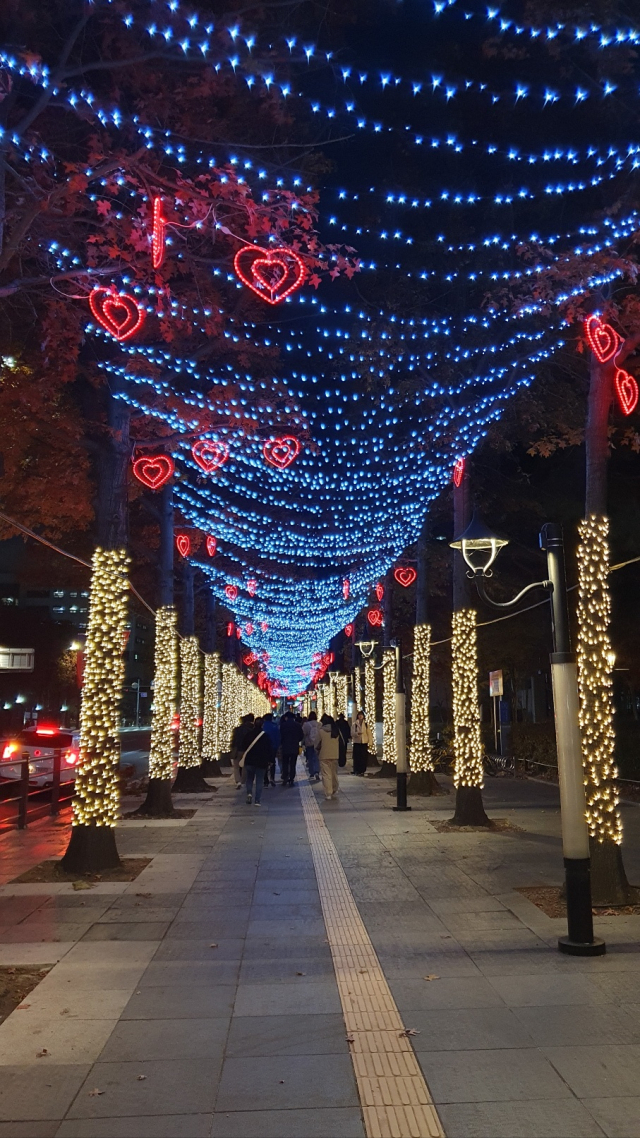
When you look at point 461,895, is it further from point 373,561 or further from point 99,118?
point 373,561

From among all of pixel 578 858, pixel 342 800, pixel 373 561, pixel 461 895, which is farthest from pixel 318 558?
pixel 578 858

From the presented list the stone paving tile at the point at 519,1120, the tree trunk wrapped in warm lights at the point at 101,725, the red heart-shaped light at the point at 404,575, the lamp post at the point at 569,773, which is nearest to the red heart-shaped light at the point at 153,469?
the tree trunk wrapped in warm lights at the point at 101,725

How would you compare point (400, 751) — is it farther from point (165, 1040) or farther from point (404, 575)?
point (165, 1040)

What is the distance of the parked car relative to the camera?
18.8m

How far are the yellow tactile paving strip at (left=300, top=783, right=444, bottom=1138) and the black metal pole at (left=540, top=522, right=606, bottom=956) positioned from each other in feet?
4.98

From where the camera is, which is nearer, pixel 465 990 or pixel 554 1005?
pixel 554 1005

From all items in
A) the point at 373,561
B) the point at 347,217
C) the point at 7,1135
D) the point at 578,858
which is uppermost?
the point at 347,217

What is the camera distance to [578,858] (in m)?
7.16

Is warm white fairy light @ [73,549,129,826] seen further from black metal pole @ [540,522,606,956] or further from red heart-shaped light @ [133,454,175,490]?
black metal pole @ [540,522,606,956]

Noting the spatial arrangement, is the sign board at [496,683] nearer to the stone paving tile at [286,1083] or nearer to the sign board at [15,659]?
the sign board at [15,659]

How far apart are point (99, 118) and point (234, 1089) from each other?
25.0ft

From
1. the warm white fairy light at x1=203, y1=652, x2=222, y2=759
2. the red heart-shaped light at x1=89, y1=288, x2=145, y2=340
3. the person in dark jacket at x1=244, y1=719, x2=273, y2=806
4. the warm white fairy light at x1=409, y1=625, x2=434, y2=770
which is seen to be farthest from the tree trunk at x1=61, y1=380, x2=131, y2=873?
the warm white fairy light at x1=203, y1=652, x2=222, y2=759

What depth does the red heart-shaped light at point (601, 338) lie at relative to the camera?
31.3 ft

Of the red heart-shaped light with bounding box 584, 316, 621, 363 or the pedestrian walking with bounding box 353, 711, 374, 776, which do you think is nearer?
the red heart-shaped light with bounding box 584, 316, 621, 363
